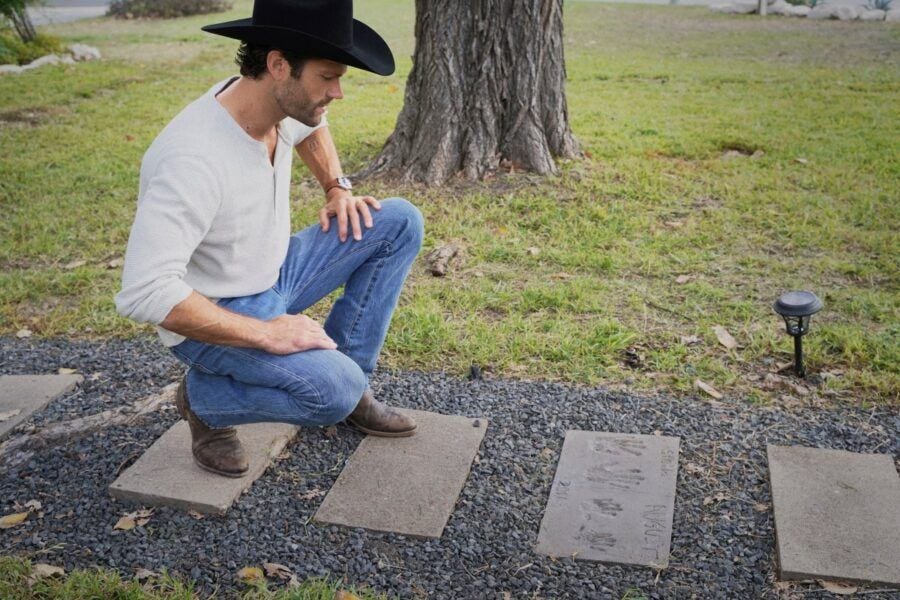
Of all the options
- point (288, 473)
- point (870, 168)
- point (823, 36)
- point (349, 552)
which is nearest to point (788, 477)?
point (349, 552)

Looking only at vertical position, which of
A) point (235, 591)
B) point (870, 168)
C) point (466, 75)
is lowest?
point (235, 591)

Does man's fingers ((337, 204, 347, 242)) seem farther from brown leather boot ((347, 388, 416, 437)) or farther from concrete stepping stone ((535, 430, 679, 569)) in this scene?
concrete stepping stone ((535, 430, 679, 569))

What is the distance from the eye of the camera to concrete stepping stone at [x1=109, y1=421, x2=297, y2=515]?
3160mm

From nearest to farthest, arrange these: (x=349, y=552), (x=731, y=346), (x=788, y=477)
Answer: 1. (x=349, y=552)
2. (x=788, y=477)
3. (x=731, y=346)

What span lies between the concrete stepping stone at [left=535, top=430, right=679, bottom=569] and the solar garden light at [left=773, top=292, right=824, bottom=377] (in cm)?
73

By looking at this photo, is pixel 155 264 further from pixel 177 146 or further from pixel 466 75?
pixel 466 75

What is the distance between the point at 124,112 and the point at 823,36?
953cm

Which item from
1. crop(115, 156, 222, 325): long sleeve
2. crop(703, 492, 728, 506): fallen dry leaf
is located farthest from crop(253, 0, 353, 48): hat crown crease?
crop(703, 492, 728, 506): fallen dry leaf

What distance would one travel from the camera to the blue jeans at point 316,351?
3.08 m

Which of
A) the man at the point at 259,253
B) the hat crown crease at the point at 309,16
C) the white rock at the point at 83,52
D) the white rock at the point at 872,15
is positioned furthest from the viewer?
the white rock at the point at 872,15

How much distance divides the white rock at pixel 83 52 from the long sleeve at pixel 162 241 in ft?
36.9

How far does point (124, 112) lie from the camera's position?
950 cm

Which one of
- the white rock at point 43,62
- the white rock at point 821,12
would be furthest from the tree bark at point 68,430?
the white rock at point 821,12

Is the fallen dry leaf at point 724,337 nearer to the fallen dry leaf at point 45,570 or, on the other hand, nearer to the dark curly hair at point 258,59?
the dark curly hair at point 258,59
